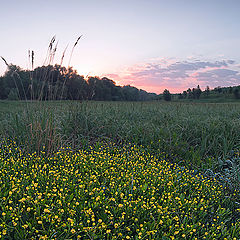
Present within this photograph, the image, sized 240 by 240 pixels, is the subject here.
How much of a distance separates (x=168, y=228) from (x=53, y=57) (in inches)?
125

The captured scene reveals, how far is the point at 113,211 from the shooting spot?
6.84 feet

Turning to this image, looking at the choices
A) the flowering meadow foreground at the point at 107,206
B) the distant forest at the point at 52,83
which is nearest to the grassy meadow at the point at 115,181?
the flowering meadow foreground at the point at 107,206

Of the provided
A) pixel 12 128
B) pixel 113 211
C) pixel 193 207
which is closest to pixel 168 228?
pixel 193 207

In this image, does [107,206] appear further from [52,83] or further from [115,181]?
[52,83]

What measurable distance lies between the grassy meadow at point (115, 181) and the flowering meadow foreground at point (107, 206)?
0.01 metres

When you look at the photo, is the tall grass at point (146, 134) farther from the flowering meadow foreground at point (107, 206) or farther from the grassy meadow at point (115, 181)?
the flowering meadow foreground at point (107, 206)

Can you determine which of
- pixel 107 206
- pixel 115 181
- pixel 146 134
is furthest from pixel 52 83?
pixel 107 206

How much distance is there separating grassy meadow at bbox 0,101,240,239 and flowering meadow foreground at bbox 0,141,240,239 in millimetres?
11

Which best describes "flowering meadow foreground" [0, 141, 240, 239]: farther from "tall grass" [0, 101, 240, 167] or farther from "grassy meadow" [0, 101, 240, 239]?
"tall grass" [0, 101, 240, 167]

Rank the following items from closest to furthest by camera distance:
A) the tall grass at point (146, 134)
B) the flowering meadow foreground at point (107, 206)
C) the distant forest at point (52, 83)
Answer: the flowering meadow foreground at point (107, 206)
the distant forest at point (52, 83)
the tall grass at point (146, 134)

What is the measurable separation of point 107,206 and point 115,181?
732 millimetres

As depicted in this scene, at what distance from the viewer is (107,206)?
1997 millimetres

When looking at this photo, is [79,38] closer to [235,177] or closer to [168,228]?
[168,228]

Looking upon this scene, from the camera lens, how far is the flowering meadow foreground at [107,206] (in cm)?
187
